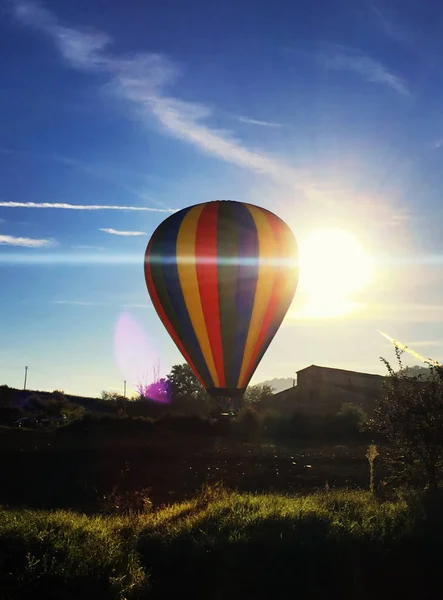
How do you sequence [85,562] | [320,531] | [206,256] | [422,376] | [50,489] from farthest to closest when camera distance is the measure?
[206,256] → [50,489] → [422,376] → [320,531] → [85,562]

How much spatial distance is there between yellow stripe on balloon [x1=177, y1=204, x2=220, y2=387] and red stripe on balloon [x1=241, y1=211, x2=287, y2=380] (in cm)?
182

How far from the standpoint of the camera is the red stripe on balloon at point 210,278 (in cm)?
2380

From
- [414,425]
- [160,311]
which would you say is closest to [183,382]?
[160,311]

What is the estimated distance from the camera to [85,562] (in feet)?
27.4

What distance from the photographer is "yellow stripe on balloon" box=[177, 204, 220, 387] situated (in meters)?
23.9

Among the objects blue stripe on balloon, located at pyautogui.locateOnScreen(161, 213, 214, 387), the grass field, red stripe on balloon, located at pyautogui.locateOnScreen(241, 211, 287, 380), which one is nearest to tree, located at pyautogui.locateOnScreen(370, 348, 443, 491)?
the grass field

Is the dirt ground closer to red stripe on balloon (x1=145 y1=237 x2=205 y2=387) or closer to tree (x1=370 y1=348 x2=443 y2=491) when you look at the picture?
tree (x1=370 y1=348 x2=443 y2=491)

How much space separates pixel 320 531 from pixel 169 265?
52.2ft

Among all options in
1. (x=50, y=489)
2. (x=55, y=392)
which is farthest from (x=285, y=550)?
(x=55, y=392)

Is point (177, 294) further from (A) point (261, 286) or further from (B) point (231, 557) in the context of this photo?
(B) point (231, 557)

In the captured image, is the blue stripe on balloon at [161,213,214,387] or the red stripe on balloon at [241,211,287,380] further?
the red stripe on balloon at [241,211,287,380]

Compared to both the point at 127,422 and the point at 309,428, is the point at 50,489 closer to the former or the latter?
the point at 127,422

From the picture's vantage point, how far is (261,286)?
2423cm

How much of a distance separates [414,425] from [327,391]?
165 feet
